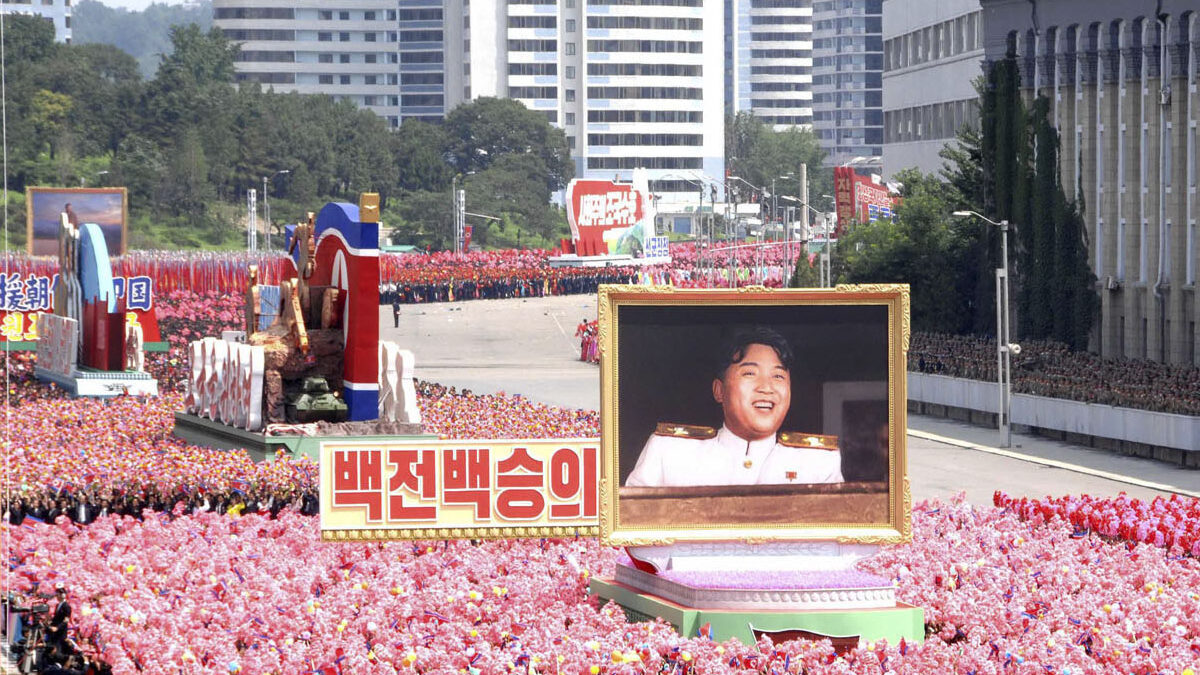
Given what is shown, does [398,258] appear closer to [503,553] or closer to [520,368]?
[520,368]

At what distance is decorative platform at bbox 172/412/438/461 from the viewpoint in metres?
39.2

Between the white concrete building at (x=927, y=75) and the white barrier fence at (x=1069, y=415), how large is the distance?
4077 cm

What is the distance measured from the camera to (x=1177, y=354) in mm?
61125

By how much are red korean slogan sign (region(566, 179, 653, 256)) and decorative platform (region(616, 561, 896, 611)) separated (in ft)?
345

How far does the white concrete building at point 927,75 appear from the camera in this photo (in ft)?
340

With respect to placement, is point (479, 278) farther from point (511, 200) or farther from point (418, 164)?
point (418, 164)

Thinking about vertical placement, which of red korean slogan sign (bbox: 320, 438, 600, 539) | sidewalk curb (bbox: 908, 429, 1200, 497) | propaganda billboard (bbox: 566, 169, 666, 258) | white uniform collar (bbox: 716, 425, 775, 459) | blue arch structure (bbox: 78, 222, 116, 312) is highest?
propaganda billboard (bbox: 566, 169, 666, 258)

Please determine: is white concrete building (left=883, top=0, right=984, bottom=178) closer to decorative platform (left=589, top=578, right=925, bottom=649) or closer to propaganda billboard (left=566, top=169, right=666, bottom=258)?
propaganda billboard (left=566, top=169, right=666, bottom=258)

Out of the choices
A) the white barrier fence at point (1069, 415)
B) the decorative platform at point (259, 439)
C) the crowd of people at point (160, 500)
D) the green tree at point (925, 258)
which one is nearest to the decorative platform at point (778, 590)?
the crowd of people at point (160, 500)

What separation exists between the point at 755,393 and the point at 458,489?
18.0 ft

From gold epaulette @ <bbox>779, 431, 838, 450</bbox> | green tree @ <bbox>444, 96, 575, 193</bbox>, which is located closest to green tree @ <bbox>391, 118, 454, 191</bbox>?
green tree @ <bbox>444, 96, 575, 193</bbox>

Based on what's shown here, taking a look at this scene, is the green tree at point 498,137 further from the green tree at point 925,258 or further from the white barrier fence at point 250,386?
the white barrier fence at point 250,386

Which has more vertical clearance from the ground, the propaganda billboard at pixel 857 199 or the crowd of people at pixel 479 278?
the propaganda billboard at pixel 857 199

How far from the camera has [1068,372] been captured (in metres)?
58.6
